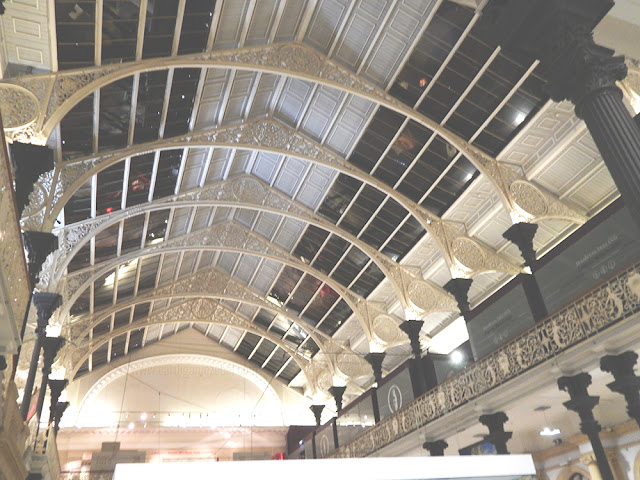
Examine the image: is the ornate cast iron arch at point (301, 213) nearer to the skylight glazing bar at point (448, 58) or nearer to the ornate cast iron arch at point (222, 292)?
the skylight glazing bar at point (448, 58)

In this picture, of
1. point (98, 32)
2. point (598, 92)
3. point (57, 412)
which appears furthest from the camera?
point (57, 412)

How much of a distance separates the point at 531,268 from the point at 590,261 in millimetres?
2035

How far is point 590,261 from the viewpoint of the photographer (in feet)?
36.2

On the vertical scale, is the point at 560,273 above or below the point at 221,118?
below

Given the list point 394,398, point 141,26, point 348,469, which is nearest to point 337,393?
point 394,398

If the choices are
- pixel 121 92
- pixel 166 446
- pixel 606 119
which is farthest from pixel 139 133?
pixel 166 446

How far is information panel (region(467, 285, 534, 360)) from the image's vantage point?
42.0ft

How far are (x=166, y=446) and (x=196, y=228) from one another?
44.8ft

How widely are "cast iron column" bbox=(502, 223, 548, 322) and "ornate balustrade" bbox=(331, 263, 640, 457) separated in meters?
0.71

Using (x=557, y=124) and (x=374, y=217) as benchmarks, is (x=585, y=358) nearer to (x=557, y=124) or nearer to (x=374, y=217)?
(x=557, y=124)

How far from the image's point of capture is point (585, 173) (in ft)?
46.9

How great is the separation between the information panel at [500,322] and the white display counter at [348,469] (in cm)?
756

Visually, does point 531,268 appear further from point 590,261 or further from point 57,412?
point 57,412

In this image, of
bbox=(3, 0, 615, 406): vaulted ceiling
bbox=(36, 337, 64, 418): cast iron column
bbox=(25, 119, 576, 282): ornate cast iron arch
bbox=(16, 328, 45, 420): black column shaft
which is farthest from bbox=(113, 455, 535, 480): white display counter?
bbox=(36, 337, 64, 418): cast iron column
